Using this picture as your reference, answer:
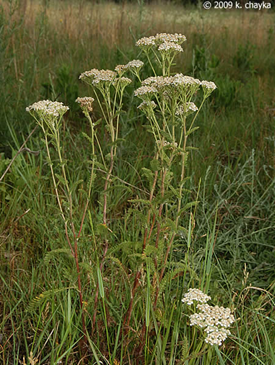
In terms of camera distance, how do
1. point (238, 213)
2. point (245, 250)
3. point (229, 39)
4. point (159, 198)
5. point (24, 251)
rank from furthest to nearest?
point (229, 39)
point (238, 213)
point (245, 250)
point (24, 251)
point (159, 198)

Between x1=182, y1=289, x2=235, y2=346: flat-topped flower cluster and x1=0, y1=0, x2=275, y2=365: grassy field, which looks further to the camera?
x1=0, y1=0, x2=275, y2=365: grassy field

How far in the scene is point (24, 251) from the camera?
1.90 m

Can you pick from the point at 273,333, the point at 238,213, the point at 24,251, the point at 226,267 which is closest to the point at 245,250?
the point at 226,267

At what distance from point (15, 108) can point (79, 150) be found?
873 mm

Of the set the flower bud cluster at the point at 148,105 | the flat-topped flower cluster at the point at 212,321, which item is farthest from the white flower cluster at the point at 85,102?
the flat-topped flower cluster at the point at 212,321

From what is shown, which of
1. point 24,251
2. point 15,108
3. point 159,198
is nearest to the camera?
point 159,198

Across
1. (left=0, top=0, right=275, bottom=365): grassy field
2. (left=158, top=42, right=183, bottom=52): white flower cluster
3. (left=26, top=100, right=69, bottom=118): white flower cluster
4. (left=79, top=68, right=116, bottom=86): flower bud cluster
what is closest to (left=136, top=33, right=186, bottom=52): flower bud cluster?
(left=158, top=42, right=183, bottom=52): white flower cluster

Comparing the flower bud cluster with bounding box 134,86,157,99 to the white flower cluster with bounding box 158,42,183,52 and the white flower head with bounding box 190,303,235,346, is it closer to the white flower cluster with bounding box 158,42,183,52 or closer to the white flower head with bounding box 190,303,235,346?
the white flower cluster with bounding box 158,42,183,52

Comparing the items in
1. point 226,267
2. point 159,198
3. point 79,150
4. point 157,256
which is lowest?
point 226,267

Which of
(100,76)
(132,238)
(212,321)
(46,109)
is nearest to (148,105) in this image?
(100,76)

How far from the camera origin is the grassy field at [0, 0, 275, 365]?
1.40 metres

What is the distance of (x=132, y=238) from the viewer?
2.03 meters

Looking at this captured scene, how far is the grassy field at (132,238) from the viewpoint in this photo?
1.40 metres

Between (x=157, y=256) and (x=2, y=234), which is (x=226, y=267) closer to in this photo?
(x=157, y=256)
